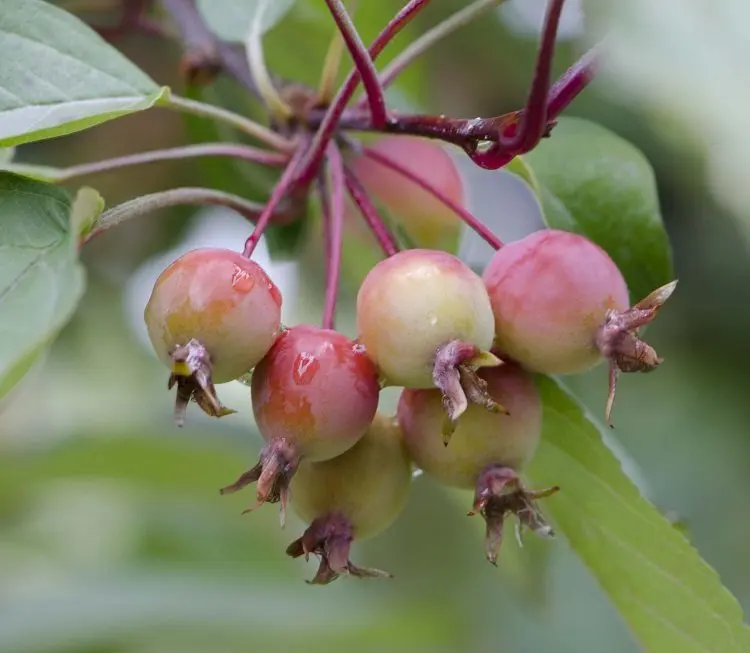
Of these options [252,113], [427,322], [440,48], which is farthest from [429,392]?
[440,48]

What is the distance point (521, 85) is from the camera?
6.42 ft

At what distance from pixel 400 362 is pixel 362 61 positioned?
10.1 inches

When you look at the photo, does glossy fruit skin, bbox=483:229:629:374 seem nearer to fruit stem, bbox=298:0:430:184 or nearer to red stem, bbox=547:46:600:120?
red stem, bbox=547:46:600:120

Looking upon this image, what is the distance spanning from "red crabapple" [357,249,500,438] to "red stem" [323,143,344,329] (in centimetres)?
10

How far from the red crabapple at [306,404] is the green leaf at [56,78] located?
0.25 m

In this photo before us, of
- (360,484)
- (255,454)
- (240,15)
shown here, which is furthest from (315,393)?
(255,454)

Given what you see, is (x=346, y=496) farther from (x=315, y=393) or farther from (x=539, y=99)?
(x=539, y=99)

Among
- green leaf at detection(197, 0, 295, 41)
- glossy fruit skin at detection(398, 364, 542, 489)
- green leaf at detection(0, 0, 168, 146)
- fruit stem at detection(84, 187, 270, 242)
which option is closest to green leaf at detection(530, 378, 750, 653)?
glossy fruit skin at detection(398, 364, 542, 489)

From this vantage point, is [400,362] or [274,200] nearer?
[400,362]

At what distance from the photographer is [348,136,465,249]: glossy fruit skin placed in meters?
1.37

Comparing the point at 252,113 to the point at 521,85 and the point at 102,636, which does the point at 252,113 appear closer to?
the point at 521,85

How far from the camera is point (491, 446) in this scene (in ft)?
2.32

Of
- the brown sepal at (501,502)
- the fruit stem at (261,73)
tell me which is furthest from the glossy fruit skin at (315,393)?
the fruit stem at (261,73)

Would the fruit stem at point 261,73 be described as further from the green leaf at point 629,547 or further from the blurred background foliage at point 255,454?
the green leaf at point 629,547
